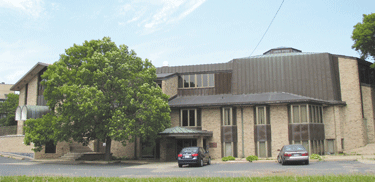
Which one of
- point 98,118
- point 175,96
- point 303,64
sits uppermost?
point 303,64

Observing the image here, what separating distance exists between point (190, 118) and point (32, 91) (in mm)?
20586

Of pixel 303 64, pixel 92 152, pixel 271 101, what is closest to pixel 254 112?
pixel 271 101

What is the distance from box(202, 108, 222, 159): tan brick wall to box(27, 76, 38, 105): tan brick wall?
69.5 feet

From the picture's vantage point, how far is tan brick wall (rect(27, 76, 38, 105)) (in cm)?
4053

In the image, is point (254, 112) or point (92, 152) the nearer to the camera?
point (254, 112)

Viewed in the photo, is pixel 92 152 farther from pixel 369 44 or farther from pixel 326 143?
pixel 369 44

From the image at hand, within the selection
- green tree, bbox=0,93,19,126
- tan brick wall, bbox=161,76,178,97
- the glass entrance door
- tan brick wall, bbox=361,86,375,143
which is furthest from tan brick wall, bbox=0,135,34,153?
tan brick wall, bbox=361,86,375,143

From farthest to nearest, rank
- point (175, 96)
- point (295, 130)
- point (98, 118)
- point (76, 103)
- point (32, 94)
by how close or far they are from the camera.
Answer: point (32, 94), point (175, 96), point (295, 130), point (98, 118), point (76, 103)

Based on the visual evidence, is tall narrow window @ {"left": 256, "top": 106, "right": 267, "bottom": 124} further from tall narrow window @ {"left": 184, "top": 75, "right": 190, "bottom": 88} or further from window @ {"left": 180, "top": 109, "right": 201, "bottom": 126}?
tall narrow window @ {"left": 184, "top": 75, "right": 190, "bottom": 88}

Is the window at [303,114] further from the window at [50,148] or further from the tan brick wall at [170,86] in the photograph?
the window at [50,148]

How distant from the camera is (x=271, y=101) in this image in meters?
30.7

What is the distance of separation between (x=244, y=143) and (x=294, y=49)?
52.6ft

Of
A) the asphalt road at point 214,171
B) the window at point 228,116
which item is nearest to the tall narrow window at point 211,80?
the window at point 228,116

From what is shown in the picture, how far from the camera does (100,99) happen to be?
2612 cm
